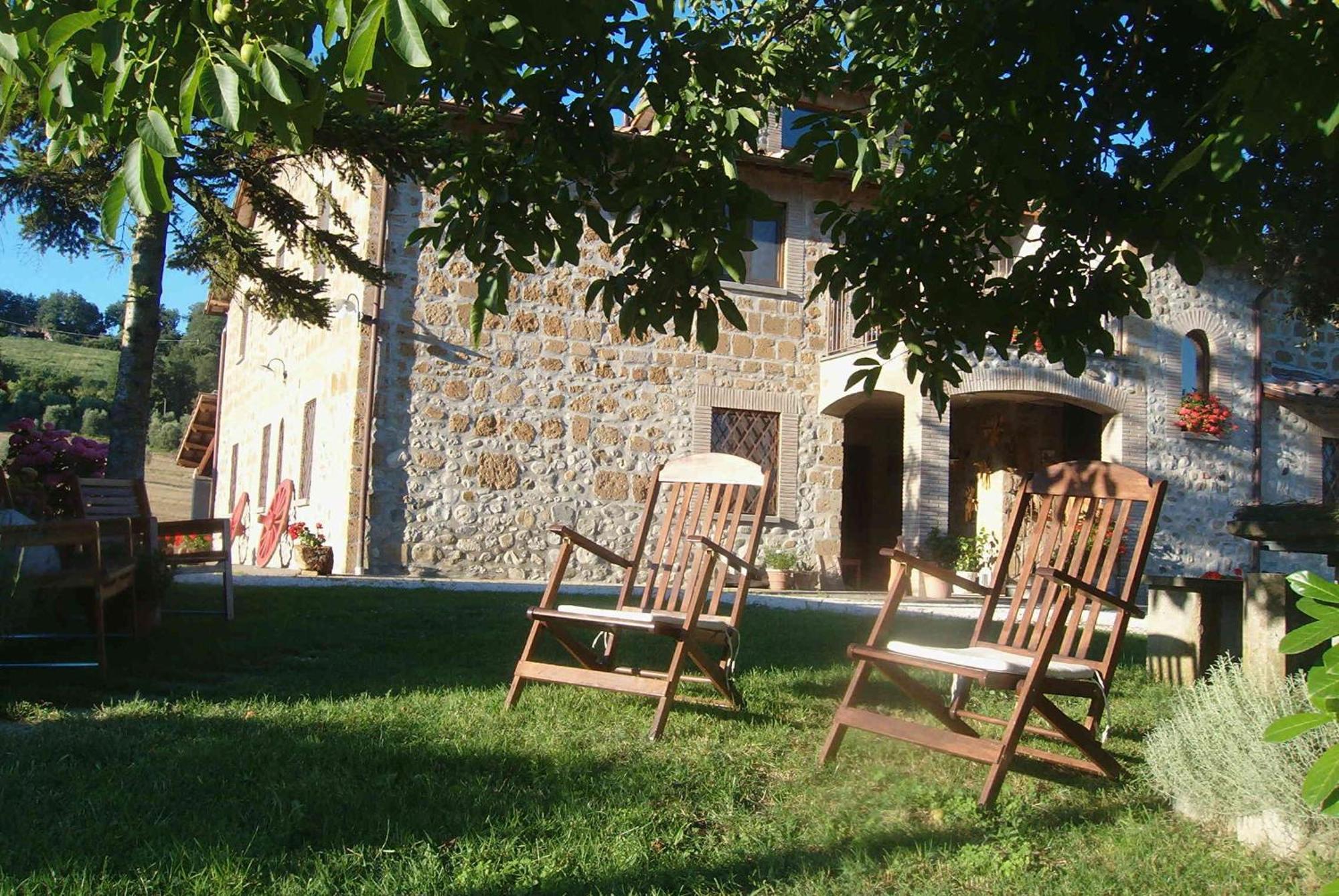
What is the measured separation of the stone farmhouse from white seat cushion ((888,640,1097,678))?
25.3ft

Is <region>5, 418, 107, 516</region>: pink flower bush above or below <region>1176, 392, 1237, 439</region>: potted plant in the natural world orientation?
below

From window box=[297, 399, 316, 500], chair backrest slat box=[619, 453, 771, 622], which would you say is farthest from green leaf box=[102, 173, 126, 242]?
window box=[297, 399, 316, 500]

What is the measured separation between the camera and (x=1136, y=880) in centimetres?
277

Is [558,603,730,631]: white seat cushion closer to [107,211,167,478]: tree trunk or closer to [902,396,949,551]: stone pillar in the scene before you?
[107,211,167,478]: tree trunk

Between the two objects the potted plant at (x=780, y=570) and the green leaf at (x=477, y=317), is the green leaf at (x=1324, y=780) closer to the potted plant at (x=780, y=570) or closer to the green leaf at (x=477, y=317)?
the green leaf at (x=477, y=317)

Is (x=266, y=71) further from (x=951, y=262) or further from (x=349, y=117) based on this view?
(x=349, y=117)

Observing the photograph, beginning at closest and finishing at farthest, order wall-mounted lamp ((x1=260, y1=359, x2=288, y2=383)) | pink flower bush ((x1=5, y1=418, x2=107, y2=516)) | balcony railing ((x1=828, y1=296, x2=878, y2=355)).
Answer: pink flower bush ((x1=5, y1=418, x2=107, y2=516))
balcony railing ((x1=828, y1=296, x2=878, y2=355))
wall-mounted lamp ((x1=260, y1=359, x2=288, y2=383))

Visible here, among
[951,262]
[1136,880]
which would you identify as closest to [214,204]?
[951,262]

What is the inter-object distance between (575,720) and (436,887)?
5.00 feet

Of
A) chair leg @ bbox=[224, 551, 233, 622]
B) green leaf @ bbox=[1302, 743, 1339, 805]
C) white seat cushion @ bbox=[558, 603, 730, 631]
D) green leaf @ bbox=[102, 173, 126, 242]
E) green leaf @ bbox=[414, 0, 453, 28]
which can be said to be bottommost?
chair leg @ bbox=[224, 551, 233, 622]

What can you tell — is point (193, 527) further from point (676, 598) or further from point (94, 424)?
point (94, 424)

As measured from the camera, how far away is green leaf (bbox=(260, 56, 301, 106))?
213cm

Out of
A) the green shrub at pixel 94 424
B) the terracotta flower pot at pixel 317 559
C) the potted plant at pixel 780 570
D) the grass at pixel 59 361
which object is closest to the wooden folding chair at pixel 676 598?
the terracotta flower pot at pixel 317 559

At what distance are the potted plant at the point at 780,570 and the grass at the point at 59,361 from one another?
3862cm
